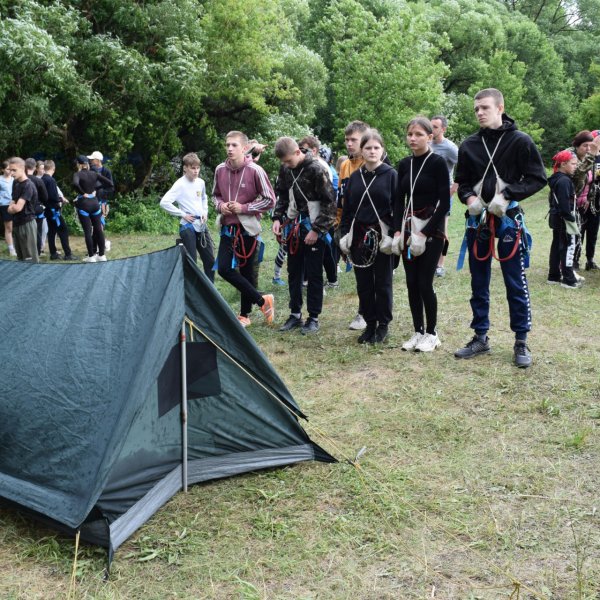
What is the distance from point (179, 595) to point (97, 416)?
0.95 m

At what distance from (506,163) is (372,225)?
1.36 meters

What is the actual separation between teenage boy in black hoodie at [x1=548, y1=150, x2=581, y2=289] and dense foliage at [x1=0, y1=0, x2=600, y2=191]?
8438 mm

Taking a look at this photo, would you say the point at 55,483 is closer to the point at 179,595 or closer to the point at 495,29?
the point at 179,595

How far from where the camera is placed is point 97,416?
133 inches

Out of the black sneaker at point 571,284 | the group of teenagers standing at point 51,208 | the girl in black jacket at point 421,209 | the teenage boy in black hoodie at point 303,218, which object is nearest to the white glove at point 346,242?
the teenage boy in black hoodie at point 303,218

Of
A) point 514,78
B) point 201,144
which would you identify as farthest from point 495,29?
point 201,144

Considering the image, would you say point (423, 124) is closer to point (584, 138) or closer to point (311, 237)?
point (311, 237)

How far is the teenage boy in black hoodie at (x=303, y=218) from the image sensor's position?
255 inches

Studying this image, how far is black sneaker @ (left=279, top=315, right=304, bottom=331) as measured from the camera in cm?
686

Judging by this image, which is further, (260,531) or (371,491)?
(371,491)

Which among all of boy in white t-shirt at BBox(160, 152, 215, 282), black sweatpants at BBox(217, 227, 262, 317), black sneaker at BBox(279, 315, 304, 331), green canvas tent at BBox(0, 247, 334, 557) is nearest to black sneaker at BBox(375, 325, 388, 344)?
black sneaker at BBox(279, 315, 304, 331)

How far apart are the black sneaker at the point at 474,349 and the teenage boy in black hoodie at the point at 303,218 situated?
1550mm

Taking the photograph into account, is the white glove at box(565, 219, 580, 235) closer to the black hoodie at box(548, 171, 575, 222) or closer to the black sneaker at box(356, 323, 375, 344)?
the black hoodie at box(548, 171, 575, 222)

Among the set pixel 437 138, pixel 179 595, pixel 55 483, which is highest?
pixel 437 138
